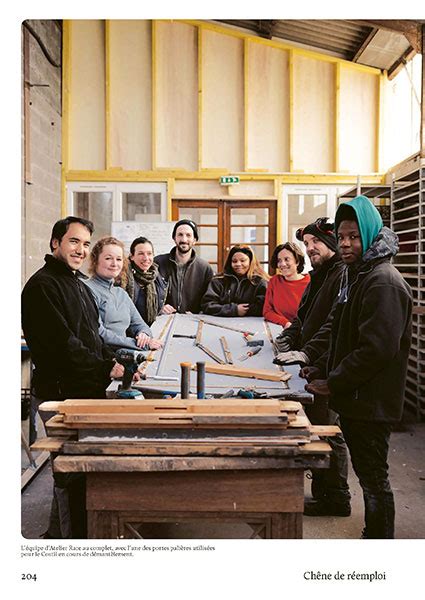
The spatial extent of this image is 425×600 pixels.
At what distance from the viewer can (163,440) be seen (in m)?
1.29

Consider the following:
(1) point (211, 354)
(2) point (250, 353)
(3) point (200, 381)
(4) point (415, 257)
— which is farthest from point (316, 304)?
(4) point (415, 257)

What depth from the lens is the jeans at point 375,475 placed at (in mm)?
1744

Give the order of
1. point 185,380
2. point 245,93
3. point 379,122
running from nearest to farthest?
1. point 185,380
2. point 245,93
3. point 379,122

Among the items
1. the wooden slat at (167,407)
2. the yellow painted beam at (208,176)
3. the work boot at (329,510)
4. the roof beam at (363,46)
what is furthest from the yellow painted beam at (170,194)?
the wooden slat at (167,407)

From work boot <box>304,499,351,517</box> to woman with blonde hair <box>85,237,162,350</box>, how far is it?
102 centimetres

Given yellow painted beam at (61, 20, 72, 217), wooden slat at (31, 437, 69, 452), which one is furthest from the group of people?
yellow painted beam at (61, 20, 72, 217)

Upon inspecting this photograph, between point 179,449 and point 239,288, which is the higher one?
point 239,288

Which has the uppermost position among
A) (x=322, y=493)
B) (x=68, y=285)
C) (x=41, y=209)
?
(x=41, y=209)

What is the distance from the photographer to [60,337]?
1.82m

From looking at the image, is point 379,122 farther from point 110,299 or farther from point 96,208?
point 110,299

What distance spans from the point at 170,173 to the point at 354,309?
435 centimetres

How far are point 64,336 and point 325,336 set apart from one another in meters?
A: 1.01
